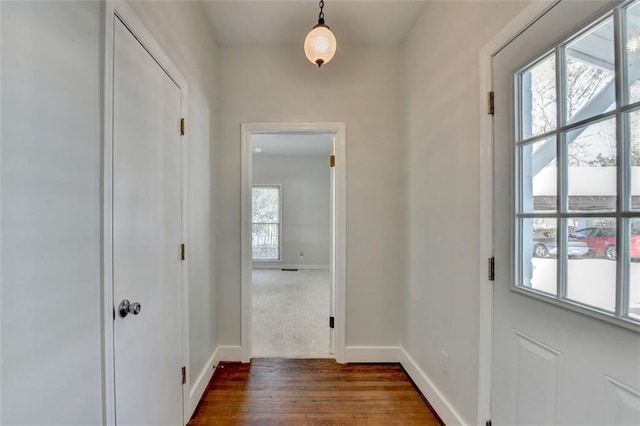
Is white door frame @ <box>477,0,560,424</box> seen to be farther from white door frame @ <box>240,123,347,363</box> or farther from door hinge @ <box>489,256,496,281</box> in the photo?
white door frame @ <box>240,123,347,363</box>

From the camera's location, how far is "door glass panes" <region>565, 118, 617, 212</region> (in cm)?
85

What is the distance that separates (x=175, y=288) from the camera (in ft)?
5.15

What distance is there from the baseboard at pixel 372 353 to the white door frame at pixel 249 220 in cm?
8

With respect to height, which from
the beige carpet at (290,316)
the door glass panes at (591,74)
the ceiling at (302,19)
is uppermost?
the ceiling at (302,19)

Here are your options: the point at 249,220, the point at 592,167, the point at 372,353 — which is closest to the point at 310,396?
the point at 372,353

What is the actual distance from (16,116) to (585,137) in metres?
1.68

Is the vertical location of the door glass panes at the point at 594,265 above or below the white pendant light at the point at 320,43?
below

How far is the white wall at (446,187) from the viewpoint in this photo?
4.82ft

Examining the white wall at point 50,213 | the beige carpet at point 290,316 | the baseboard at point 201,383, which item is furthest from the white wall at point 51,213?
the beige carpet at point 290,316

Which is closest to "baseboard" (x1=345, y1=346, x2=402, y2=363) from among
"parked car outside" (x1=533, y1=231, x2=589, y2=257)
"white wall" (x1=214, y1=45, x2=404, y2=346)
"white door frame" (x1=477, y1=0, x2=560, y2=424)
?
"white wall" (x1=214, y1=45, x2=404, y2=346)

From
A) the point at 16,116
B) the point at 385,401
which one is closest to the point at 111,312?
the point at 16,116

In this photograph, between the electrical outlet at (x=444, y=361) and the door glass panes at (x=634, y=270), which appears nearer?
the door glass panes at (x=634, y=270)

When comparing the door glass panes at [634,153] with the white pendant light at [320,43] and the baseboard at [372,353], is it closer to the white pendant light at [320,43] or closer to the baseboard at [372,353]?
the white pendant light at [320,43]

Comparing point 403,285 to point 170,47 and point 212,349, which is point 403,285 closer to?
point 212,349
